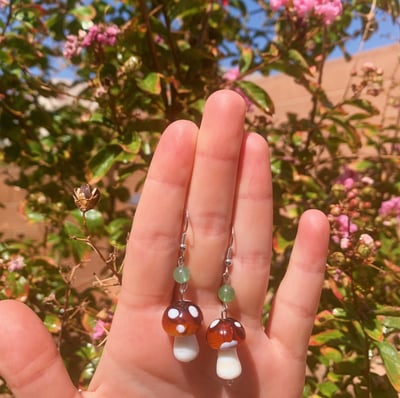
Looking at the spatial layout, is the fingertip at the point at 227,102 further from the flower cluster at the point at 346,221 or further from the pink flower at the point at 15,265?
the pink flower at the point at 15,265

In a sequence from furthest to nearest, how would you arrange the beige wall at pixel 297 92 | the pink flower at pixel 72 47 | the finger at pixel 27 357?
1. the beige wall at pixel 297 92
2. the pink flower at pixel 72 47
3. the finger at pixel 27 357

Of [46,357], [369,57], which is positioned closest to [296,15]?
[46,357]

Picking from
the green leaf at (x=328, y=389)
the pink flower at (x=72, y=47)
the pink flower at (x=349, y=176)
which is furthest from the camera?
the pink flower at (x=349, y=176)

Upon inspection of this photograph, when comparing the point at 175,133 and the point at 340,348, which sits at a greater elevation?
the point at 175,133

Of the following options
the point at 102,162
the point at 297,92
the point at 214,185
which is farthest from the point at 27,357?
the point at 297,92

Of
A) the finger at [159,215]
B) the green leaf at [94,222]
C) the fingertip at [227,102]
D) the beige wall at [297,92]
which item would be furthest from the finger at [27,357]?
the beige wall at [297,92]

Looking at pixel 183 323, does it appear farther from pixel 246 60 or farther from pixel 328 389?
pixel 246 60

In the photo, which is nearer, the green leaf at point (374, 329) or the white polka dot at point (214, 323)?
the white polka dot at point (214, 323)

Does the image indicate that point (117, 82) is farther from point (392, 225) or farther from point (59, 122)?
point (392, 225)
